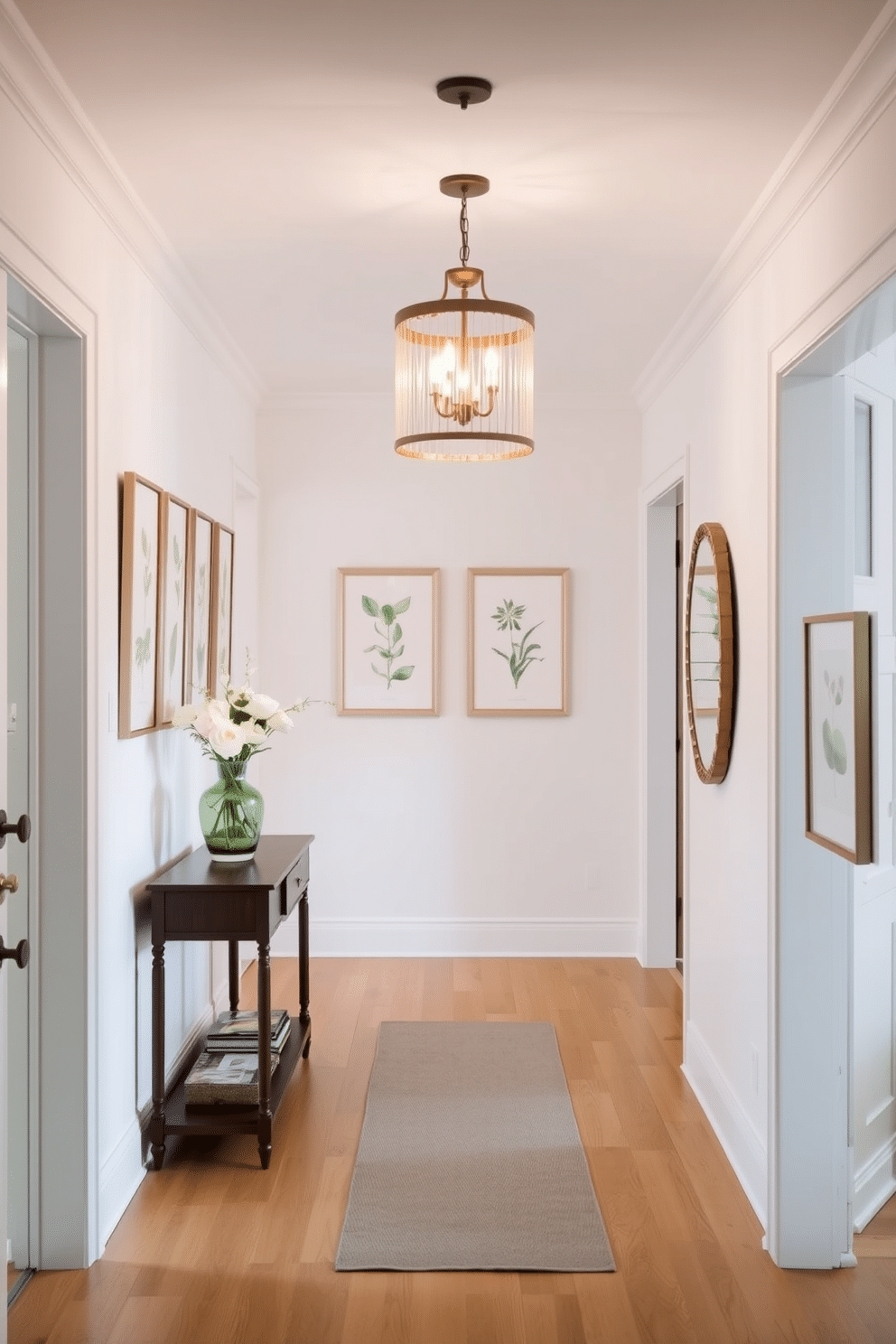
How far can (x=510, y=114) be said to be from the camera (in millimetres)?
2617

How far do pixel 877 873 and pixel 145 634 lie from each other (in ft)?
7.00

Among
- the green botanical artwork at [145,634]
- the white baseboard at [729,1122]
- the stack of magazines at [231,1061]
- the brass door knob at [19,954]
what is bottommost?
the white baseboard at [729,1122]

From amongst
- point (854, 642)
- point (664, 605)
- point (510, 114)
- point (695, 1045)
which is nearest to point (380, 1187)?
point (695, 1045)

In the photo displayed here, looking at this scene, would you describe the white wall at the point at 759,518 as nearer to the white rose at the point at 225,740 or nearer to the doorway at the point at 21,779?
the white rose at the point at 225,740

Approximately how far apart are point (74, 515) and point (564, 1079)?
253 cm

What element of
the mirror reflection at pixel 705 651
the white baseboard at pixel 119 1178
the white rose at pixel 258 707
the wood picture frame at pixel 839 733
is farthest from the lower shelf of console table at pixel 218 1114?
the wood picture frame at pixel 839 733

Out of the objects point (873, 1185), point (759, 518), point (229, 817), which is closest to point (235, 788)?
point (229, 817)

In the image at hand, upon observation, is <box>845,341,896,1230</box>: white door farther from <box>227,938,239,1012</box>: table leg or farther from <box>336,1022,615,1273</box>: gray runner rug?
<box>227,938,239,1012</box>: table leg

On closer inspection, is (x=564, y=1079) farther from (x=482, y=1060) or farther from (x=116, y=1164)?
(x=116, y=1164)

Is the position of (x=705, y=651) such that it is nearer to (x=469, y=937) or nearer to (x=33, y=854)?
(x=33, y=854)

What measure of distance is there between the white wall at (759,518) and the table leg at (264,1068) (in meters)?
1.35

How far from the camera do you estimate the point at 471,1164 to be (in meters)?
3.40

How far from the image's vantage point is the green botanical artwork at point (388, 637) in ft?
18.7

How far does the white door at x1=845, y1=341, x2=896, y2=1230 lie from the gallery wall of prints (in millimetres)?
1927
